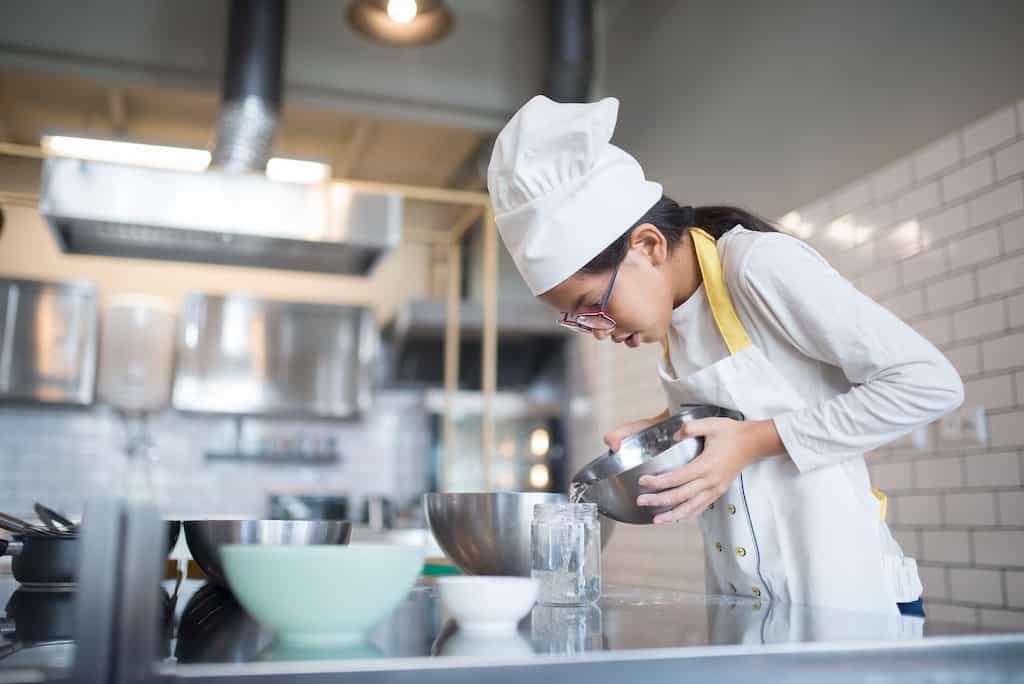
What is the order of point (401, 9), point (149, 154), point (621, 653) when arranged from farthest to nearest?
point (149, 154)
point (401, 9)
point (621, 653)

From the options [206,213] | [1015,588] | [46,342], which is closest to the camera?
[1015,588]

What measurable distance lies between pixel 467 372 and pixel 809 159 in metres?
2.87

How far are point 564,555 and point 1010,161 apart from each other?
183 cm

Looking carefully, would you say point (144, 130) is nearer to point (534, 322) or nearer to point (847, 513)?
point (534, 322)

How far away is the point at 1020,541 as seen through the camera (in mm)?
2199

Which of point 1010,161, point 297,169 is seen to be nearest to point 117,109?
point 297,169

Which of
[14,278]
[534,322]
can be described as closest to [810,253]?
[534,322]

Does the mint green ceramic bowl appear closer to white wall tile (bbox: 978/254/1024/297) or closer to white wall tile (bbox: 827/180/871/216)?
white wall tile (bbox: 978/254/1024/297)

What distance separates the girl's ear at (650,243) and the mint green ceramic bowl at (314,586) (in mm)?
772

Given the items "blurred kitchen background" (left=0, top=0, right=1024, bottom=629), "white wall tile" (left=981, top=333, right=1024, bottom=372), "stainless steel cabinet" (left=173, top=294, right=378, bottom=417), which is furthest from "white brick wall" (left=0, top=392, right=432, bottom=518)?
"white wall tile" (left=981, top=333, right=1024, bottom=372)

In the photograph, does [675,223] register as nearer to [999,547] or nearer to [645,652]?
[645,652]

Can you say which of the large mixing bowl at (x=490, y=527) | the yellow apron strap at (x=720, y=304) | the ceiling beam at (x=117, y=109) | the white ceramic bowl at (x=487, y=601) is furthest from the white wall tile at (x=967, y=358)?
the ceiling beam at (x=117, y=109)

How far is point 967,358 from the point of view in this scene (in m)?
2.38

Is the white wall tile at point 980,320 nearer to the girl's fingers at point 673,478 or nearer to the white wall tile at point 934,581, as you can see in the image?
the white wall tile at point 934,581
